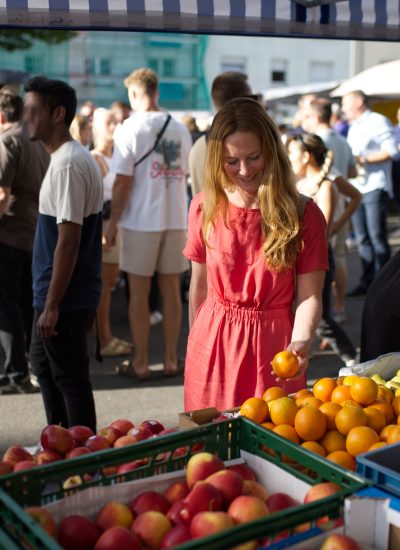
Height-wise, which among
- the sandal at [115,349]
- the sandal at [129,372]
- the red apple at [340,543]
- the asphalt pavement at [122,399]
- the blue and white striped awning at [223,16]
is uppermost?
the blue and white striped awning at [223,16]

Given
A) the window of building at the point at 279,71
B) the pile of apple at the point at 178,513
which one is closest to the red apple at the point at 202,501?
the pile of apple at the point at 178,513

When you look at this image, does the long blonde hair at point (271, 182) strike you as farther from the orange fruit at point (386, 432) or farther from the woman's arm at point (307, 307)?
the orange fruit at point (386, 432)

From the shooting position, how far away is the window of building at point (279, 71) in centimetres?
3162

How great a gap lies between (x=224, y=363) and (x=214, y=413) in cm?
62

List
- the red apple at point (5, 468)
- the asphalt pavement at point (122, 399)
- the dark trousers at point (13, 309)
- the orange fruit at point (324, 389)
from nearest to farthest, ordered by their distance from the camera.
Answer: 1. the red apple at point (5, 468)
2. the orange fruit at point (324, 389)
3. the asphalt pavement at point (122, 399)
4. the dark trousers at point (13, 309)

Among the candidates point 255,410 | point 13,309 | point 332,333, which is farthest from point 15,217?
point 255,410

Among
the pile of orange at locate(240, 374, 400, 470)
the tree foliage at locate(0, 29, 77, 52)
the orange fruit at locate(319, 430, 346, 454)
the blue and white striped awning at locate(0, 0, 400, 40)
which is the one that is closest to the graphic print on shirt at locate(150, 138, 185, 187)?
the blue and white striped awning at locate(0, 0, 400, 40)

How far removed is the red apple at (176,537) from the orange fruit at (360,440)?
66 centimetres

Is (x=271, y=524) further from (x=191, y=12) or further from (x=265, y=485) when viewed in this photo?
(x=191, y=12)

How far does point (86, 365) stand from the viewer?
3.85 metres

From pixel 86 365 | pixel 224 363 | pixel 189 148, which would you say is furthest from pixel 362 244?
pixel 224 363

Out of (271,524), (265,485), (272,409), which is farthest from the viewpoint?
(272,409)

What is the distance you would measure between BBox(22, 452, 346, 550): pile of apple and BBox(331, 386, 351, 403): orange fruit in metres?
0.65

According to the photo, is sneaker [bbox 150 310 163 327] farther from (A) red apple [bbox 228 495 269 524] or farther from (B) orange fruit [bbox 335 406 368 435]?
(A) red apple [bbox 228 495 269 524]
